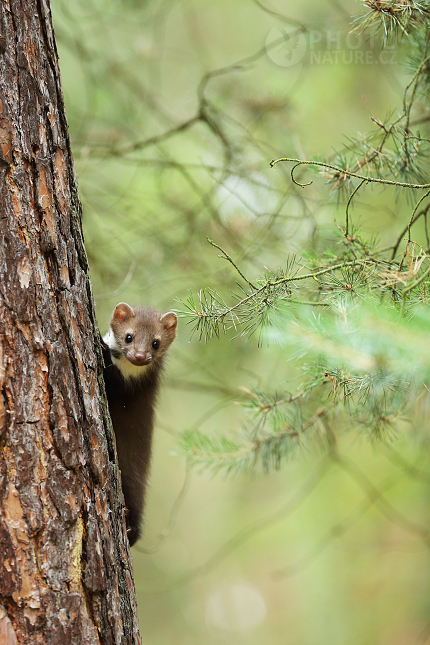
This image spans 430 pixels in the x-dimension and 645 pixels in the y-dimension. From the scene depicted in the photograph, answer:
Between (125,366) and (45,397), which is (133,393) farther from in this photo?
(45,397)

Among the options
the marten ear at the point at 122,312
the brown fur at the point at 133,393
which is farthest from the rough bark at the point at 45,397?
the marten ear at the point at 122,312

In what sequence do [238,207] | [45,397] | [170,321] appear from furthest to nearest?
1. [238,207]
2. [170,321]
3. [45,397]

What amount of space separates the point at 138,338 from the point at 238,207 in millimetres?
1206

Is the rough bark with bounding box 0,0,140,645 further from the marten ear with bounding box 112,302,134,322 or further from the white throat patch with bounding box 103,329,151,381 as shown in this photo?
the marten ear with bounding box 112,302,134,322

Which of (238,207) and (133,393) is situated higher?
(238,207)

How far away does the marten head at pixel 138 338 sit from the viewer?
2.87 metres

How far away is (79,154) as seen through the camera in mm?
3447

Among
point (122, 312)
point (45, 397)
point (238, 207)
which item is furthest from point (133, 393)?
point (238, 207)

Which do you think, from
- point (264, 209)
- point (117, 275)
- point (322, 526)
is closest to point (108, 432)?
point (264, 209)

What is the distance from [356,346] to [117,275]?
294 centimetres

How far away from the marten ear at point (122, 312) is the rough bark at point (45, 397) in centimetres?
128

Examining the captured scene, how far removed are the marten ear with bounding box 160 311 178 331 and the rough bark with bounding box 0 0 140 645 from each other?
136 cm

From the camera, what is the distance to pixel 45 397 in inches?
60.1

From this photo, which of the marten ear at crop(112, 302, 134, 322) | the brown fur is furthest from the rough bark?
the marten ear at crop(112, 302, 134, 322)
